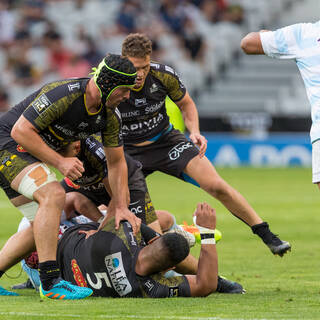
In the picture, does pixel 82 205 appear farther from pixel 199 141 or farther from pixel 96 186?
pixel 199 141

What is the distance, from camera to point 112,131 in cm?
692

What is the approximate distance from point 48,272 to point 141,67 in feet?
8.61

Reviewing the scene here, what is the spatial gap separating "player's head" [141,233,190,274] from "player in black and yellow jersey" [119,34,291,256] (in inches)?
82.8

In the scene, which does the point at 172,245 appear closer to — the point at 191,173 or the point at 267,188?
the point at 191,173

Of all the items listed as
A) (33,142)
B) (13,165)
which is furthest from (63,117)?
(13,165)

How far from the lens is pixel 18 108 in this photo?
23.0 feet

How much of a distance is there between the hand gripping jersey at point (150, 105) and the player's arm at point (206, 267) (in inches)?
92.5

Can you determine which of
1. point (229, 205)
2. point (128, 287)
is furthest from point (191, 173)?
point (128, 287)

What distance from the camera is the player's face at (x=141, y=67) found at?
808 cm

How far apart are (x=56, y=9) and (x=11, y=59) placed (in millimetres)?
2482

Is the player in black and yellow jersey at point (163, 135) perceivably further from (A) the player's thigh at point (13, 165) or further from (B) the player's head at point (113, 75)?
(A) the player's thigh at point (13, 165)

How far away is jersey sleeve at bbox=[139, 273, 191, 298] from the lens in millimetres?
6215

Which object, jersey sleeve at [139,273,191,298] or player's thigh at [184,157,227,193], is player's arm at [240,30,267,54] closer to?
player's thigh at [184,157,227,193]

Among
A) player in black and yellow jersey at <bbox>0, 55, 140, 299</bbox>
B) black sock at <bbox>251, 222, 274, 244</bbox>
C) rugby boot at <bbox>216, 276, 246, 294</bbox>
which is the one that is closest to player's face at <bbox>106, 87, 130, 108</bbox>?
player in black and yellow jersey at <bbox>0, 55, 140, 299</bbox>
